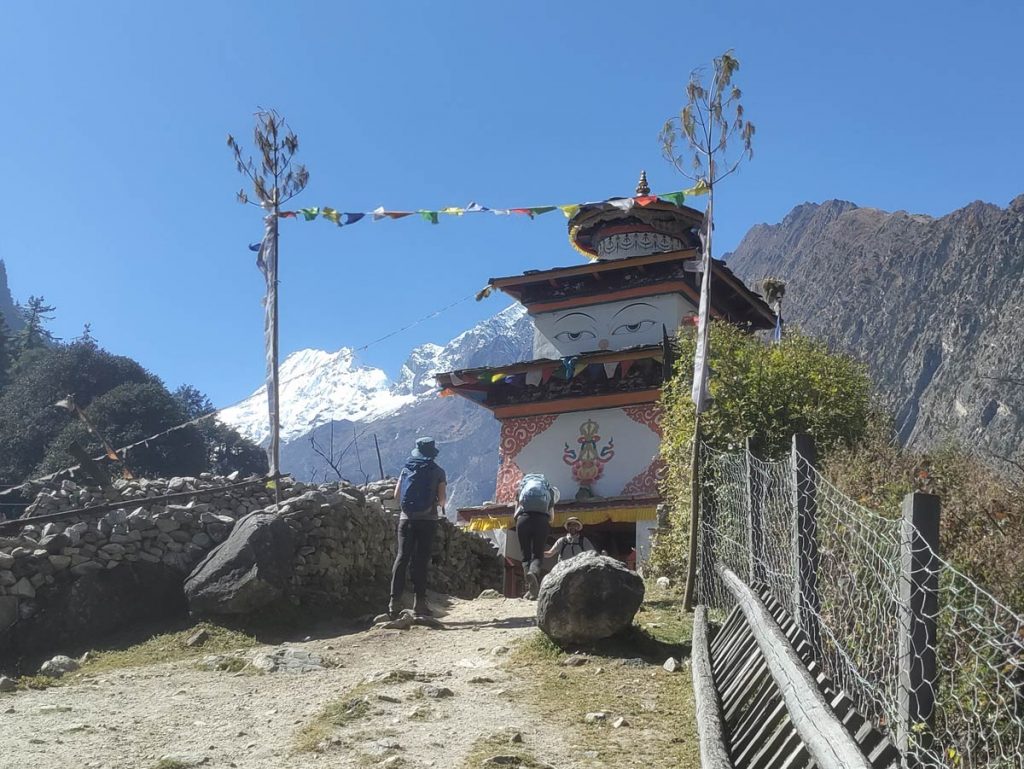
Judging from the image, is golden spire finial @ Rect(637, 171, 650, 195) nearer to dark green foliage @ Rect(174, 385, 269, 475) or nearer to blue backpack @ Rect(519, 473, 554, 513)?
blue backpack @ Rect(519, 473, 554, 513)

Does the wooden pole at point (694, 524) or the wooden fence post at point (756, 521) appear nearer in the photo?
the wooden fence post at point (756, 521)

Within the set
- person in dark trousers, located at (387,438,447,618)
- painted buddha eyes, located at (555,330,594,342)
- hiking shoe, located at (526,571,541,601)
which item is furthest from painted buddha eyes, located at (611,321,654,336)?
person in dark trousers, located at (387,438,447,618)

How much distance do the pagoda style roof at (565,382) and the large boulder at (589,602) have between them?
12.3m

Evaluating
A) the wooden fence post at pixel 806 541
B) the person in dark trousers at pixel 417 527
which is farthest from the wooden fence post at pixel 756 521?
the person in dark trousers at pixel 417 527

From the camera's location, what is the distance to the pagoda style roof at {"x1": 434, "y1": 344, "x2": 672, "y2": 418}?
2109cm

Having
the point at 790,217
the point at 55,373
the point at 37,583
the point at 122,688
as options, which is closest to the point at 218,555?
the point at 37,583

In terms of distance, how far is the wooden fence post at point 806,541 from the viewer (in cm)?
550

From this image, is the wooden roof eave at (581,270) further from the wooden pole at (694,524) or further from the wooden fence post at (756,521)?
the wooden fence post at (756,521)

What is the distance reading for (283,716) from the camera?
22.9 feet

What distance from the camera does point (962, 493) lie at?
25.4 feet

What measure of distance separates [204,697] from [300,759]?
7.65ft

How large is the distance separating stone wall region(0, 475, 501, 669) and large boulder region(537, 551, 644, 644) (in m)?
4.10

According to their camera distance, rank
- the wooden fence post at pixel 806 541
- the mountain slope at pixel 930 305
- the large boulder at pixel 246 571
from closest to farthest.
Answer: the wooden fence post at pixel 806 541 < the large boulder at pixel 246 571 < the mountain slope at pixel 930 305

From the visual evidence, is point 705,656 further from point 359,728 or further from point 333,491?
point 333,491
